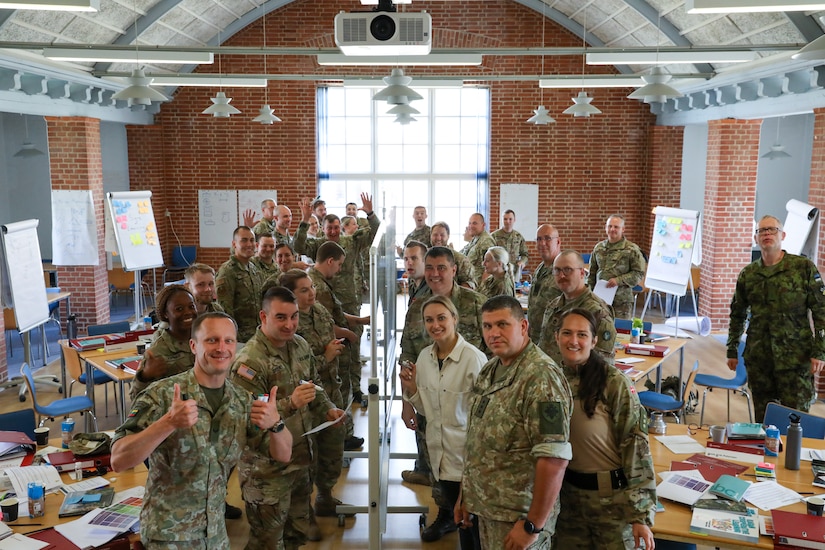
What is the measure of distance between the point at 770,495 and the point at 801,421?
1.25m

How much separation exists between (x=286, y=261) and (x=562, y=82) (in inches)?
190

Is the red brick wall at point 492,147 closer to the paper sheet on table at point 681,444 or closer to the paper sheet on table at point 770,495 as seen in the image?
the paper sheet on table at point 681,444

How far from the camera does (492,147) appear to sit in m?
13.2

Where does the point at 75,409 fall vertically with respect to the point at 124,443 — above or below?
below

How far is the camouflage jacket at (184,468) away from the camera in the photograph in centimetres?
280

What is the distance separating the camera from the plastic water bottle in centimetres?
391

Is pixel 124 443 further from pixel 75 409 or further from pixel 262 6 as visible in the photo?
pixel 262 6

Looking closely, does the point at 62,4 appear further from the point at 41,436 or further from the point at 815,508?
the point at 815,508

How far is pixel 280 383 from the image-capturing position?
12.6 ft

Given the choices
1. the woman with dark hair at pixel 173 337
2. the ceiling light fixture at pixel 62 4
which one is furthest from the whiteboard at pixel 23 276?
the woman with dark hair at pixel 173 337

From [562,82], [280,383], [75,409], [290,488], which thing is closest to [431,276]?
[280,383]

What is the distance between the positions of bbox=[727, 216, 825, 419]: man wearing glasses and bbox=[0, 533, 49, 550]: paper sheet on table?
534 centimetres

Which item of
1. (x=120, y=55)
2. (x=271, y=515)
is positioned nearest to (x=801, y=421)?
(x=271, y=515)

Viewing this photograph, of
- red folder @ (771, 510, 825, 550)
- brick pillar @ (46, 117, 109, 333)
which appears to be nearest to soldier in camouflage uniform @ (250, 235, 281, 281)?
brick pillar @ (46, 117, 109, 333)
